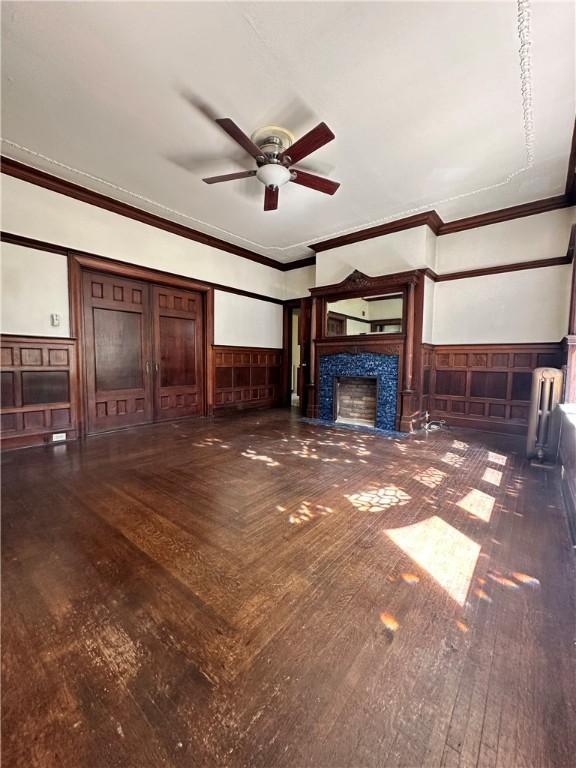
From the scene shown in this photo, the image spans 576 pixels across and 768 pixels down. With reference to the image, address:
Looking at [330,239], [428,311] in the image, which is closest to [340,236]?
[330,239]

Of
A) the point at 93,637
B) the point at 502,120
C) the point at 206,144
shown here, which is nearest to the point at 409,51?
the point at 502,120

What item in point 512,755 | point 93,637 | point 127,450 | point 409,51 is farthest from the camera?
point 127,450

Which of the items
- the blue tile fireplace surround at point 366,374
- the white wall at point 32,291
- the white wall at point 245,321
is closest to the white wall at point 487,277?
the blue tile fireplace surround at point 366,374

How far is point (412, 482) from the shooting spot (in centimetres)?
281

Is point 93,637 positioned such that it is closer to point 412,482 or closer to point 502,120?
point 412,482

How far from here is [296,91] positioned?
8.49 ft

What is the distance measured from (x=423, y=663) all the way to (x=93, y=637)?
1.28 metres

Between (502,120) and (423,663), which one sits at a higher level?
(502,120)

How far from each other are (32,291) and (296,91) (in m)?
3.65

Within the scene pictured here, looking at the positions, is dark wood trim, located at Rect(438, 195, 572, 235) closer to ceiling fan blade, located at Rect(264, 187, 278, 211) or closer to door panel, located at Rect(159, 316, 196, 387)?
ceiling fan blade, located at Rect(264, 187, 278, 211)

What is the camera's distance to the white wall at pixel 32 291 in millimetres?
3598

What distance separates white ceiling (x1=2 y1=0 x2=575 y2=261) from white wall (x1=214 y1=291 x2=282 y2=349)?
222cm

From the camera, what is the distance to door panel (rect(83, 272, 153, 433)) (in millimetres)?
4367

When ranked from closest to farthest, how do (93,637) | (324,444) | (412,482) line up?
(93,637) < (412,482) < (324,444)
